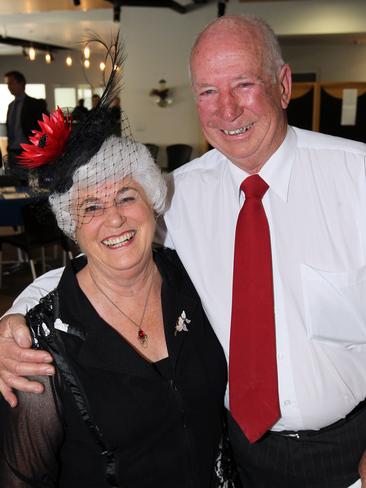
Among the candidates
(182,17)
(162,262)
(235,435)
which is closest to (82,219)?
(162,262)

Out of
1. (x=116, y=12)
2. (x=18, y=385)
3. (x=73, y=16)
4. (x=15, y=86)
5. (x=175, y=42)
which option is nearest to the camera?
(x=18, y=385)

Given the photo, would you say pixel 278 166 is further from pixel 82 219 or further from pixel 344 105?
pixel 344 105

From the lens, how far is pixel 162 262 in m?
1.64

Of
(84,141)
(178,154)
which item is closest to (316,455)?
(84,141)

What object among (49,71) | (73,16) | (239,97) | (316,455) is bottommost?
(316,455)

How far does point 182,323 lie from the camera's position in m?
1.50

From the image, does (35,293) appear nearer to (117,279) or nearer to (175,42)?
(117,279)

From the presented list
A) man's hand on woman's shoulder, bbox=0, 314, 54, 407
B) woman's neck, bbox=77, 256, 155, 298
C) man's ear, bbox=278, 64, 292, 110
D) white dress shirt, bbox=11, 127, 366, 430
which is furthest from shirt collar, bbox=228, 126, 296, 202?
man's hand on woman's shoulder, bbox=0, 314, 54, 407

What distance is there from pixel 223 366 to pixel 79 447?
47cm

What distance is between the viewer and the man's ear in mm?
1620

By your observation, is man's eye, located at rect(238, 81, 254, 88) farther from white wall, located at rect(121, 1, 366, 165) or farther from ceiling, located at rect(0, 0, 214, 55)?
white wall, located at rect(121, 1, 366, 165)

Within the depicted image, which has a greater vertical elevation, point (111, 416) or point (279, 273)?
point (279, 273)

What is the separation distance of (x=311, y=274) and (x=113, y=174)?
2.08 ft

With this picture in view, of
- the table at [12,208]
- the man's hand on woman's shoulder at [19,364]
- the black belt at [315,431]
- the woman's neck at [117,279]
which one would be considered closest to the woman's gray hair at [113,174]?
the woman's neck at [117,279]
